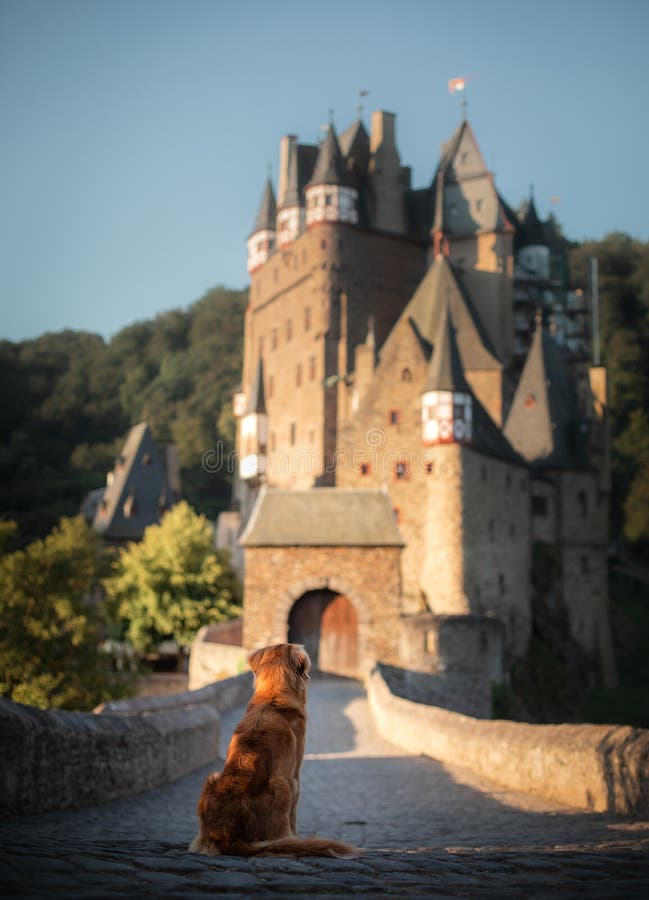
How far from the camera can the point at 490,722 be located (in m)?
13.4

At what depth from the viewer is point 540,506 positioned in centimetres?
4297

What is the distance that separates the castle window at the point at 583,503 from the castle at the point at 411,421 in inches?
9.9

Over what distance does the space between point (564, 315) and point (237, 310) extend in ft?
128

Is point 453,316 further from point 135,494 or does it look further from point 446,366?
point 135,494

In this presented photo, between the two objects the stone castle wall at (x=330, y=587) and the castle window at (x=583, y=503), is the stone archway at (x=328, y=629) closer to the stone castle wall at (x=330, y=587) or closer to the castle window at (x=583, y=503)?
the stone castle wall at (x=330, y=587)

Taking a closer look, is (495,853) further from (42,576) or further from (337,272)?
(337,272)

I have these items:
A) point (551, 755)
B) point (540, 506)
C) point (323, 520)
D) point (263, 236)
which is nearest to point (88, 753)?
point (551, 755)

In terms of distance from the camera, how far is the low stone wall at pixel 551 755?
8.84 metres

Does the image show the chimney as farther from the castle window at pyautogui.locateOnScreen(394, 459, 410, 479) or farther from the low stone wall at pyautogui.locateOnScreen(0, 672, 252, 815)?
the low stone wall at pyautogui.locateOnScreen(0, 672, 252, 815)

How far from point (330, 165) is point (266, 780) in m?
52.1

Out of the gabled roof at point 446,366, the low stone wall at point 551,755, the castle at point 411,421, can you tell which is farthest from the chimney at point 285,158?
the low stone wall at point 551,755

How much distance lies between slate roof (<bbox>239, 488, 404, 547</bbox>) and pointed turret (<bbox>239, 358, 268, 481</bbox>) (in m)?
26.3

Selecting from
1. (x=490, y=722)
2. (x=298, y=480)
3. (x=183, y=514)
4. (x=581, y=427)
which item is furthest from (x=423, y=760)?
(x=298, y=480)

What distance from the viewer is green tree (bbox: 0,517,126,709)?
25734mm
